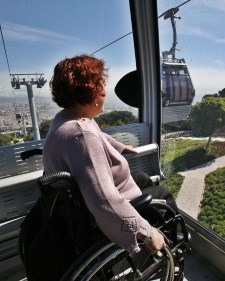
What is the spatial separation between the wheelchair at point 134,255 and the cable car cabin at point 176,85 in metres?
1.10

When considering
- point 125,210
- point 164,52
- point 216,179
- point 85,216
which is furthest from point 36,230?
point 164,52

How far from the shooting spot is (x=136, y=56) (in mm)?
2230

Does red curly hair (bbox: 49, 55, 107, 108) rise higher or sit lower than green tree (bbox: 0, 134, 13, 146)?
higher

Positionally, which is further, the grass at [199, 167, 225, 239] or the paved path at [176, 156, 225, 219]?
the paved path at [176, 156, 225, 219]

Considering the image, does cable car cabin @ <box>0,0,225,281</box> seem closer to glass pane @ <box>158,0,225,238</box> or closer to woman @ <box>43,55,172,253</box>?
glass pane @ <box>158,0,225,238</box>

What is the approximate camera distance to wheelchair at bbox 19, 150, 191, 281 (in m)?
0.96

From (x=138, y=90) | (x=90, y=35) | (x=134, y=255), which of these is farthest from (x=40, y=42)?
(x=134, y=255)

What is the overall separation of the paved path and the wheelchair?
543mm

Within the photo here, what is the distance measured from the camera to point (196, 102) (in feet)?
6.30

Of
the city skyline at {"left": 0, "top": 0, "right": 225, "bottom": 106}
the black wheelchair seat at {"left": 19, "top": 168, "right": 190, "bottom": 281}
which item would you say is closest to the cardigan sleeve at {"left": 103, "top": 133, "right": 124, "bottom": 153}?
the city skyline at {"left": 0, "top": 0, "right": 225, "bottom": 106}

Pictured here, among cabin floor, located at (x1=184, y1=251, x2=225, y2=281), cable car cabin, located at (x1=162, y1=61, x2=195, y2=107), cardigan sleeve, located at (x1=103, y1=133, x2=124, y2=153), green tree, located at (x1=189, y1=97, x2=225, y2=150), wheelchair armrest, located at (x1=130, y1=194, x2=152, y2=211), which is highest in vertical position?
cable car cabin, located at (x1=162, y1=61, x2=195, y2=107)

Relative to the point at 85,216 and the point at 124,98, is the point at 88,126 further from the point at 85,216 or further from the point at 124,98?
the point at 124,98

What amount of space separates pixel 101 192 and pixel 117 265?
480 mm

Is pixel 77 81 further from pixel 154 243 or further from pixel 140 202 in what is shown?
pixel 154 243
